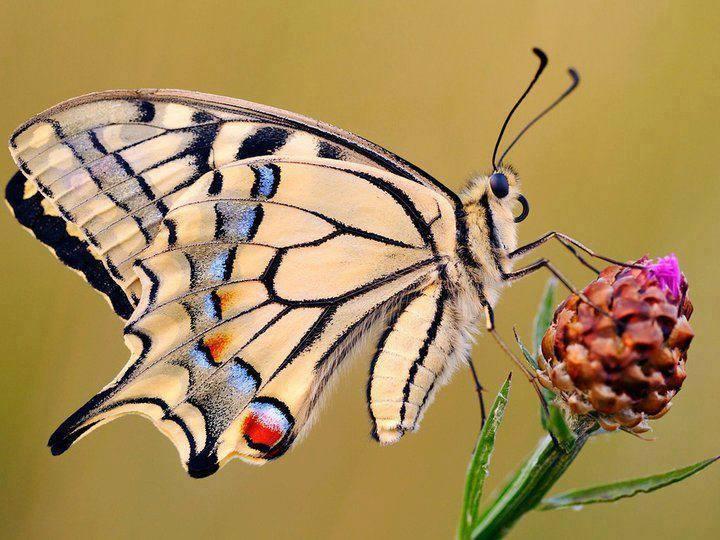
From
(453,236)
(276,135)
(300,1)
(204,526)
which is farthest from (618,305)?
(300,1)

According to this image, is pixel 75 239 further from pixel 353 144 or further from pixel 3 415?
pixel 3 415

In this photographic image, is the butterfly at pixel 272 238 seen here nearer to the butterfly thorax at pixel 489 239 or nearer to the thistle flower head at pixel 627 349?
the butterfly thorax at pixel 489 239

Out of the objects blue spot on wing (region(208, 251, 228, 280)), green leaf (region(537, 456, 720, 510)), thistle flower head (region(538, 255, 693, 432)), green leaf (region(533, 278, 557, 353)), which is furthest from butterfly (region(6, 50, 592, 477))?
green leaf (region(537, 456, 720, 510))

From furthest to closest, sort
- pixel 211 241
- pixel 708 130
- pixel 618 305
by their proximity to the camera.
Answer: pixel 708 130 → pixel 211 241 → pixel 618 305

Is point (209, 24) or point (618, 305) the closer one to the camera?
point (618, 305)

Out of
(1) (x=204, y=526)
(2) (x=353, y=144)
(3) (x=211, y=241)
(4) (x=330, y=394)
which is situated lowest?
(1) (x=204, y=526)

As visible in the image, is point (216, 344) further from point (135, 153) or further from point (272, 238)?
point (135, 153)

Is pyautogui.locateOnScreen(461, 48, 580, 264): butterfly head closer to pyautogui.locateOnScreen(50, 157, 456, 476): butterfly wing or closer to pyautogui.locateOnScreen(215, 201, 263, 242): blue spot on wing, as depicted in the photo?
pyautogui.locateOnScreen(50, 157, 456, 476): butterfly wing
